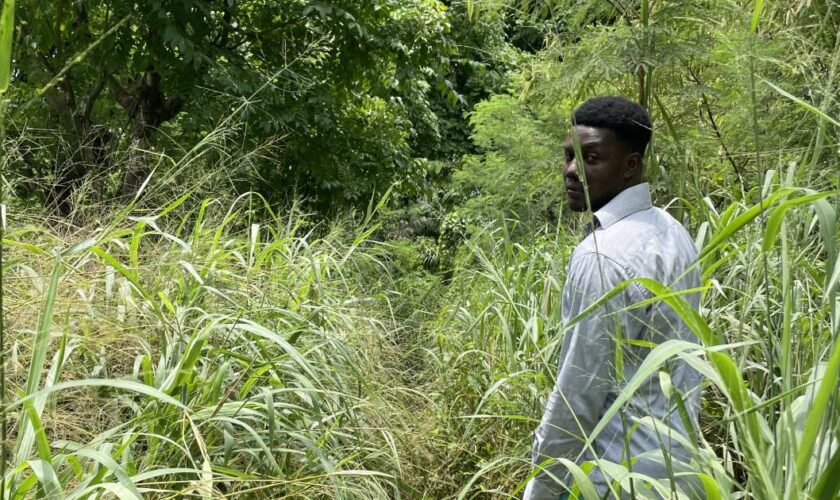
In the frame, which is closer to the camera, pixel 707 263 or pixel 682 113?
pixel 707 263

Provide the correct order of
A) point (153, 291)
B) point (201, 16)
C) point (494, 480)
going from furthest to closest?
point (201, 16) < point (494, 480) < point (153, 291)

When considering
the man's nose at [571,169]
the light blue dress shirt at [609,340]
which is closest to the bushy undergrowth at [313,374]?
the light blue dress shirt at [609,340]

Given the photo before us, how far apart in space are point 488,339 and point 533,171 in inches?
82.0

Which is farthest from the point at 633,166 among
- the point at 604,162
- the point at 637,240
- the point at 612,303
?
the point at 612,303

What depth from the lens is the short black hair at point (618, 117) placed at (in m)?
2.17

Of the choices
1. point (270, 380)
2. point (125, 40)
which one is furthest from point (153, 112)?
Answer: point (270, 380)

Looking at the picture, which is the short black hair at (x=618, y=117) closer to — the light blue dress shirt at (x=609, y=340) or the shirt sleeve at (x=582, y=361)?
the light blue dress shirt at (x=609, y=340)

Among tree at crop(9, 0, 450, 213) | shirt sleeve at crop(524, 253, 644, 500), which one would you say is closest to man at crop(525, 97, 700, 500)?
shirt sleeve at crop(524, 253, 644, 500)

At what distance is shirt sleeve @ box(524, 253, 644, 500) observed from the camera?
1.88m

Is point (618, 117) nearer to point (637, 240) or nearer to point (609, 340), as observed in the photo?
point (637, 240)

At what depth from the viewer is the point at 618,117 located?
217 cm

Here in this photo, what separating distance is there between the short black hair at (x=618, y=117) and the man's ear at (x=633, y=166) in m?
0.02

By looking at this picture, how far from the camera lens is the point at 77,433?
86.7 inches

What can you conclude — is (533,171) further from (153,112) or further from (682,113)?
(153,112)
